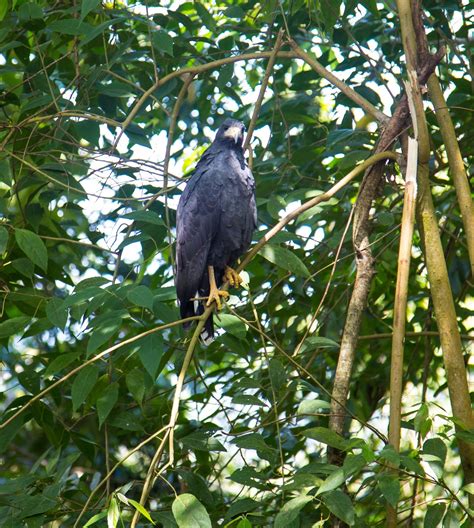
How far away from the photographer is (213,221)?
12.8 feet

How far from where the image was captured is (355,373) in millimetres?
4395

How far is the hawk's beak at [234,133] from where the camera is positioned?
4.12 metres

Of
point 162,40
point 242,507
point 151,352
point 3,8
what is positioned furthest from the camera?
point 3,8

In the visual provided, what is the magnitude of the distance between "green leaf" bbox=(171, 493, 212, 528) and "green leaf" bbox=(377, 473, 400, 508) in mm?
485

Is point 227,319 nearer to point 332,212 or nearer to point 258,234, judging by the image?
point 258,234

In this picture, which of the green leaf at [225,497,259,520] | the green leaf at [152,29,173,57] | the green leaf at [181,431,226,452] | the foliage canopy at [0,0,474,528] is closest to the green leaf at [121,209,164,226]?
the foliage canopy at [0,0,474,528]

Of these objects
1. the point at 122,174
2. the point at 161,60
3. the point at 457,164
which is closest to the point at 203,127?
the point at 161,60

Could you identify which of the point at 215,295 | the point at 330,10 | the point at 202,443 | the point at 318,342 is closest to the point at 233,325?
the point at 318,342

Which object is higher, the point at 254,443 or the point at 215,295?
the point at 215,295

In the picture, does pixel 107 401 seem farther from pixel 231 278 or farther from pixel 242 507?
pixel 231 278

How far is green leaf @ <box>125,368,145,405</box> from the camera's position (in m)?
2.95

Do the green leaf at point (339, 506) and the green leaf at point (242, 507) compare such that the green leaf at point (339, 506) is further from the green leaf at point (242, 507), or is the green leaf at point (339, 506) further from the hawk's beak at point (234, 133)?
the hawk's beak at point (234, 133)

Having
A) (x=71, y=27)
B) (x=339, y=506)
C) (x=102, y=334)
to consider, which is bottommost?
Result: (x=339, y=506)

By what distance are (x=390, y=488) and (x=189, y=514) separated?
554 millimetres
